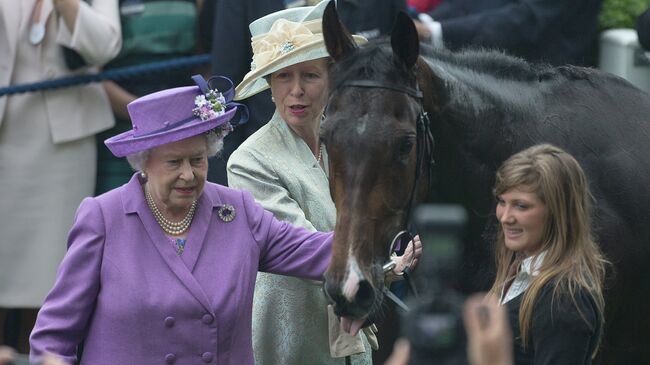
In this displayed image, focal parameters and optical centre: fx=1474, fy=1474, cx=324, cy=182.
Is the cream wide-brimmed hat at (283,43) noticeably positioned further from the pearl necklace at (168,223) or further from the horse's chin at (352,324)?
the horse's chin at (352,324)

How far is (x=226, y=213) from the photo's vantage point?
4973mm

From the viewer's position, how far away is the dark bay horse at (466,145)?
4.80 meters

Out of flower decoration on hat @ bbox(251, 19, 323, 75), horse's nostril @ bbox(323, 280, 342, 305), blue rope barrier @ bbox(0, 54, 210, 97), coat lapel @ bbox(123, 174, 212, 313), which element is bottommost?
horse's nostril @ bbox(323, 280, 342, 305)

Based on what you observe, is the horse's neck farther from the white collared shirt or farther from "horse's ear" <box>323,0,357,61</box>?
the white collared shirt

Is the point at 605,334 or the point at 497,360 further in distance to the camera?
the point at 605,334

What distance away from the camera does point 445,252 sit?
8.97 ft

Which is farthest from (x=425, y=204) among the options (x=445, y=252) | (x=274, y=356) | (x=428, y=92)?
(x=445, y=252)

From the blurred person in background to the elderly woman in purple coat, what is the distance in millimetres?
2426

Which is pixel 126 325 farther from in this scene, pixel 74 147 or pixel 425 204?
pixel 74 147

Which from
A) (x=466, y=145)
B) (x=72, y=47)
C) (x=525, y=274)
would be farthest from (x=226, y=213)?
(x=72, y=47)

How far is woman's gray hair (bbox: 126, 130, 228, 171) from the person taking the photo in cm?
488

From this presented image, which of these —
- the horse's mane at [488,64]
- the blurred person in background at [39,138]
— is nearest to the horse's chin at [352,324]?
the horse's mane at [488,64]

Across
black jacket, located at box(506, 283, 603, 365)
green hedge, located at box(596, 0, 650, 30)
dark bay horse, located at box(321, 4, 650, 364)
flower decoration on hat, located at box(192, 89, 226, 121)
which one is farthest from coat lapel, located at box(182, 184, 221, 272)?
green hedge, located at box(596, 0, 650, 30)

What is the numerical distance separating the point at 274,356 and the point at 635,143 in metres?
1.61
